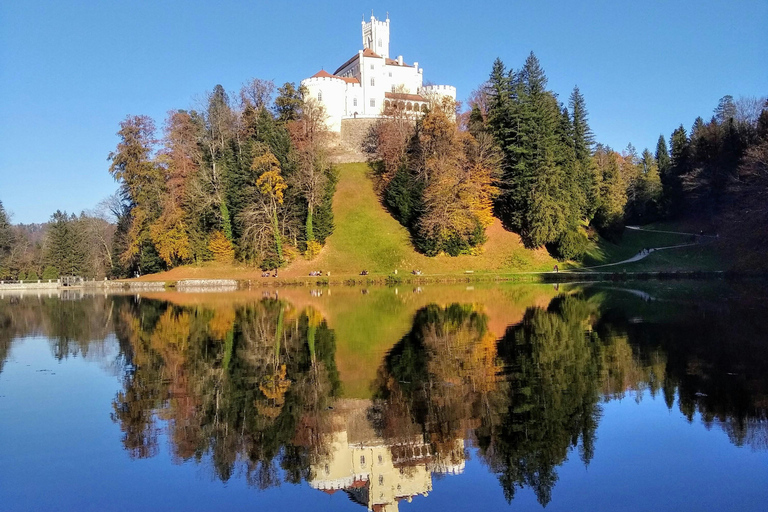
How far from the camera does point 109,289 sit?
5769 cm

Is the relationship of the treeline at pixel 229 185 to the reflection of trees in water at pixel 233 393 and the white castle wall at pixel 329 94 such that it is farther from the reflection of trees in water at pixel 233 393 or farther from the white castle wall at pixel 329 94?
the reflection of trees in water at pixel 233 393

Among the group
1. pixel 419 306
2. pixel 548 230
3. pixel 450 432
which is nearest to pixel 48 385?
pixel 450 432

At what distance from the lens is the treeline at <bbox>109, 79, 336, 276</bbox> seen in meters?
55.4

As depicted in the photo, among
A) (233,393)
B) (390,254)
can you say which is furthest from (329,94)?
(233,393)

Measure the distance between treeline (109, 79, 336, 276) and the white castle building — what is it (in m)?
17.5

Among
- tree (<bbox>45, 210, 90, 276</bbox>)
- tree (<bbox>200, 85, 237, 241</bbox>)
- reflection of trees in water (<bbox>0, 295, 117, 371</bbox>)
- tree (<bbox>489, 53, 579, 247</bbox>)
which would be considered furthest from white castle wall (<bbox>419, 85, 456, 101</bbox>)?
reflection of trees in water (<bbox>0, 295, 117, 371</bbox>)

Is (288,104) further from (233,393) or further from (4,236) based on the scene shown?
(233,393)

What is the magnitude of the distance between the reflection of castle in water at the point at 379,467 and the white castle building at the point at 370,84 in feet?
234

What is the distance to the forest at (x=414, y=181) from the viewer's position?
53688mm

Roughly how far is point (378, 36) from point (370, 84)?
982 centimetres

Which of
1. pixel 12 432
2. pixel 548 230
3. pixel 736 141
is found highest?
pixel 736 141

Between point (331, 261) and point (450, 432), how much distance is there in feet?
150

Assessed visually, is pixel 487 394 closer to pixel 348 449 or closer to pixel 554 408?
pixel 554 408

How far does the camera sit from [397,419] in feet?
33.5
